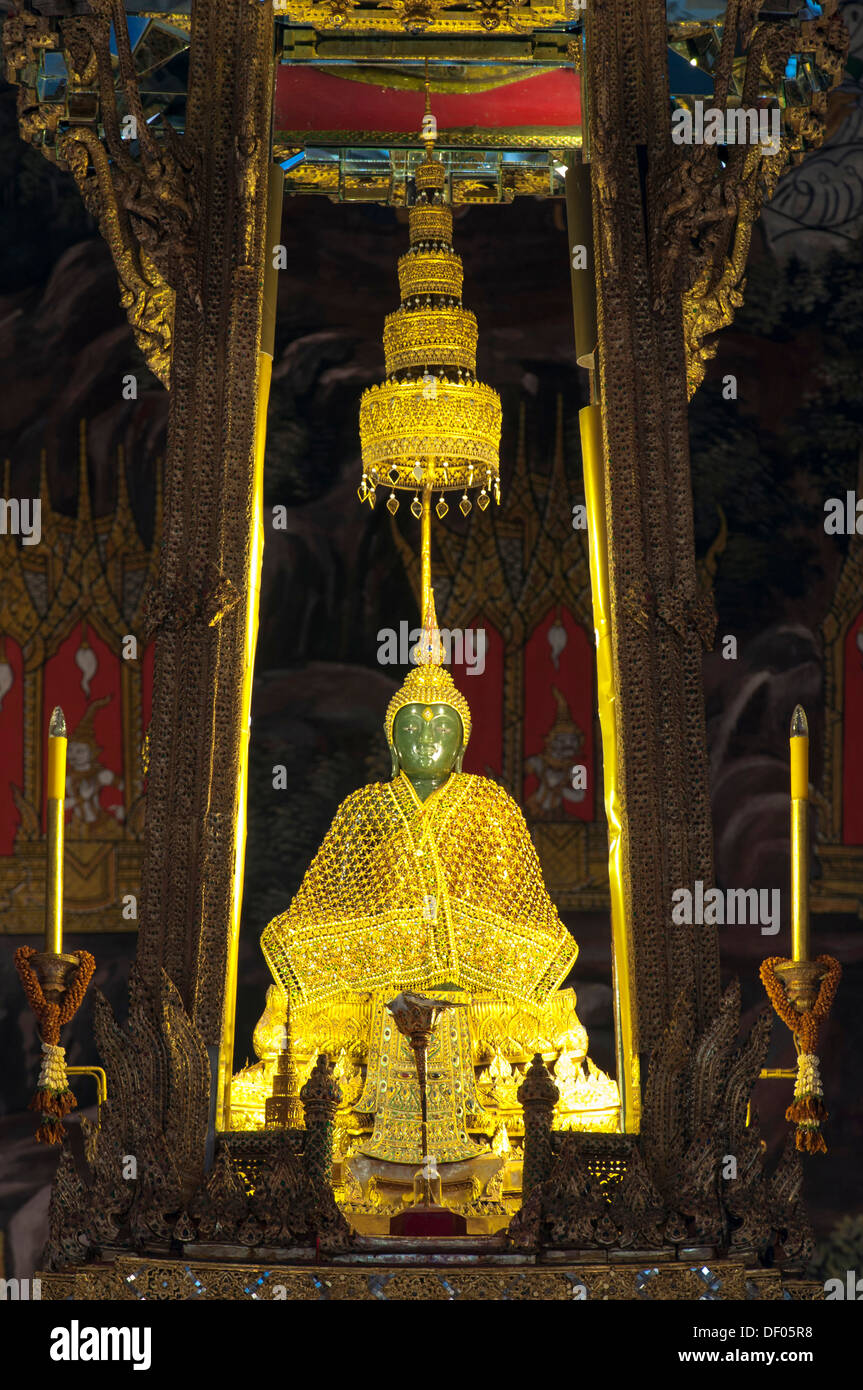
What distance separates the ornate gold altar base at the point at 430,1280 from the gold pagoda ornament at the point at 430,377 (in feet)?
11.0

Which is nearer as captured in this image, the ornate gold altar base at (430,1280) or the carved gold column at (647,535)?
the ornate gold altar base at (430,1280)

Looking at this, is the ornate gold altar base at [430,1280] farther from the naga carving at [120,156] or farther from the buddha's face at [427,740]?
the naga carving at [120,156]

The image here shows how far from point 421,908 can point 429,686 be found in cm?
109

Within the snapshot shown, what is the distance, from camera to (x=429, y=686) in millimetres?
9484

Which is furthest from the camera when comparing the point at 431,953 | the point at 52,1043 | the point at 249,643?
the point at 431,953

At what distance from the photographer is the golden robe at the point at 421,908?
8.85m

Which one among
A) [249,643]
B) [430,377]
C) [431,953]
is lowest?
[431,953]

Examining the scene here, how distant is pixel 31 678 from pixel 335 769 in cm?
201

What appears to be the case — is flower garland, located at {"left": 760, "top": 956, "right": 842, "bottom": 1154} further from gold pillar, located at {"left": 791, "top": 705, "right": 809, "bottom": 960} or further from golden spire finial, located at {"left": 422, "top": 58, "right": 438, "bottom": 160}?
golden spire finial, located at {"left": 422, "top": 58, "right": 438, "bottom": 160}

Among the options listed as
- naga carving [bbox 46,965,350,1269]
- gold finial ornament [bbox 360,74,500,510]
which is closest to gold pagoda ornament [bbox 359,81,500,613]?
gold finial ornament [bbox 360,74,500,510]

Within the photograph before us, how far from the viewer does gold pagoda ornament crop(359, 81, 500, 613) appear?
940cm

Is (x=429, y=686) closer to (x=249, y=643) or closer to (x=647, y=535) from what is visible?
(x=249, y=643)

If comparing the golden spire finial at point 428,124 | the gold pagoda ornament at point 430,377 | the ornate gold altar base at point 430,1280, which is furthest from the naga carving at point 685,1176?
the golden spire finial at point 428,124

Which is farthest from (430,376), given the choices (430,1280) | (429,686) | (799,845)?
(430,1280)
